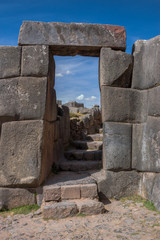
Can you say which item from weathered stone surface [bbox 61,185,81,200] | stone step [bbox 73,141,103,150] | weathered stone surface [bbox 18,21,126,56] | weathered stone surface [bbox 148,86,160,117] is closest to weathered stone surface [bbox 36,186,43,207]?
weathered stone surface [bbox 61,185,81,200]

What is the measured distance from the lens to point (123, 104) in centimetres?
488

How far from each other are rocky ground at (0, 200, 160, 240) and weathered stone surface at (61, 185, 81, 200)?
486 mm

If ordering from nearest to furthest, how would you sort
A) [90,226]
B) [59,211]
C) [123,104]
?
1. [90,226]
2. [59,211]
3. [123,104]

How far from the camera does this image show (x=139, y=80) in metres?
4.99

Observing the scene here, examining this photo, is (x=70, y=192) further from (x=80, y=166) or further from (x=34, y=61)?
(x=34, y=61)

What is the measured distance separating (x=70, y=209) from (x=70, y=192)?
412 mm

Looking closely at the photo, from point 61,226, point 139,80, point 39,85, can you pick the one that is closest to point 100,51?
point 139,80

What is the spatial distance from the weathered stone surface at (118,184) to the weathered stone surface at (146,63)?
78.0 inches

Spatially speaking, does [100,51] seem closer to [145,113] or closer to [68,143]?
[145,113]

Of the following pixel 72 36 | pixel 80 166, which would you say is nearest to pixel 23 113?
pixel 72 36

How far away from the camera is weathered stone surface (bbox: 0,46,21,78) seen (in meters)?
4.54

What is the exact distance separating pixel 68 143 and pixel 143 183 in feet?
13.6

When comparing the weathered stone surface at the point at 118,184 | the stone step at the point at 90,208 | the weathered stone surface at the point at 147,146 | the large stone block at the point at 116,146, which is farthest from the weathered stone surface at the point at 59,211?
the weathered stone surface at the point at 147,146

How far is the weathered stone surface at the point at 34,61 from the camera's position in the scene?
14.9 feet
